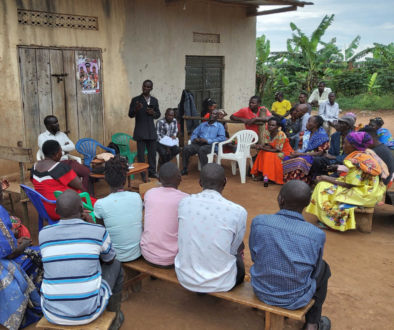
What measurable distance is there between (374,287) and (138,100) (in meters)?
4.80

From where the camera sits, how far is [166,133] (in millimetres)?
7668

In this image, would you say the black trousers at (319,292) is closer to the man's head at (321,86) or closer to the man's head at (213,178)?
the man's head at (213,178)

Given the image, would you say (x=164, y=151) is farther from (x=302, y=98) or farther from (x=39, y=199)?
(x=302, y=98)

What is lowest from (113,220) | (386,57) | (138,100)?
(113,220)

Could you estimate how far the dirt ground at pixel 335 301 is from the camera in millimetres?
3131

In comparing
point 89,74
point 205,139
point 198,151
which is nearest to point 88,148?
point 89,74

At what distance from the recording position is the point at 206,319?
3.17 metres

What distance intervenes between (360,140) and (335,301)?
214 centimetres

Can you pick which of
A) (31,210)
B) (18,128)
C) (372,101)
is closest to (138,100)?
(18,128)

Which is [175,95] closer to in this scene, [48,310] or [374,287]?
[374,287]

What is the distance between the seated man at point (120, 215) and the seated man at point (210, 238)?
1.66 ft

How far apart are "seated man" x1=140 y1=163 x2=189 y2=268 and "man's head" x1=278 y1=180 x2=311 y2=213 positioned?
33.5 inches

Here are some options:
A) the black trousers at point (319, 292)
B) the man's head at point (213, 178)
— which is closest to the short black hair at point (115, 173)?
the man's head at point (213, 178)

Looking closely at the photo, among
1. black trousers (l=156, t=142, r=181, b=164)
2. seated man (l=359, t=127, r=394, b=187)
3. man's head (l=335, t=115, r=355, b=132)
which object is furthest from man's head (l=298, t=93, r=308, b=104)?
seated man (l=359, t=127, r=394, b=187)
